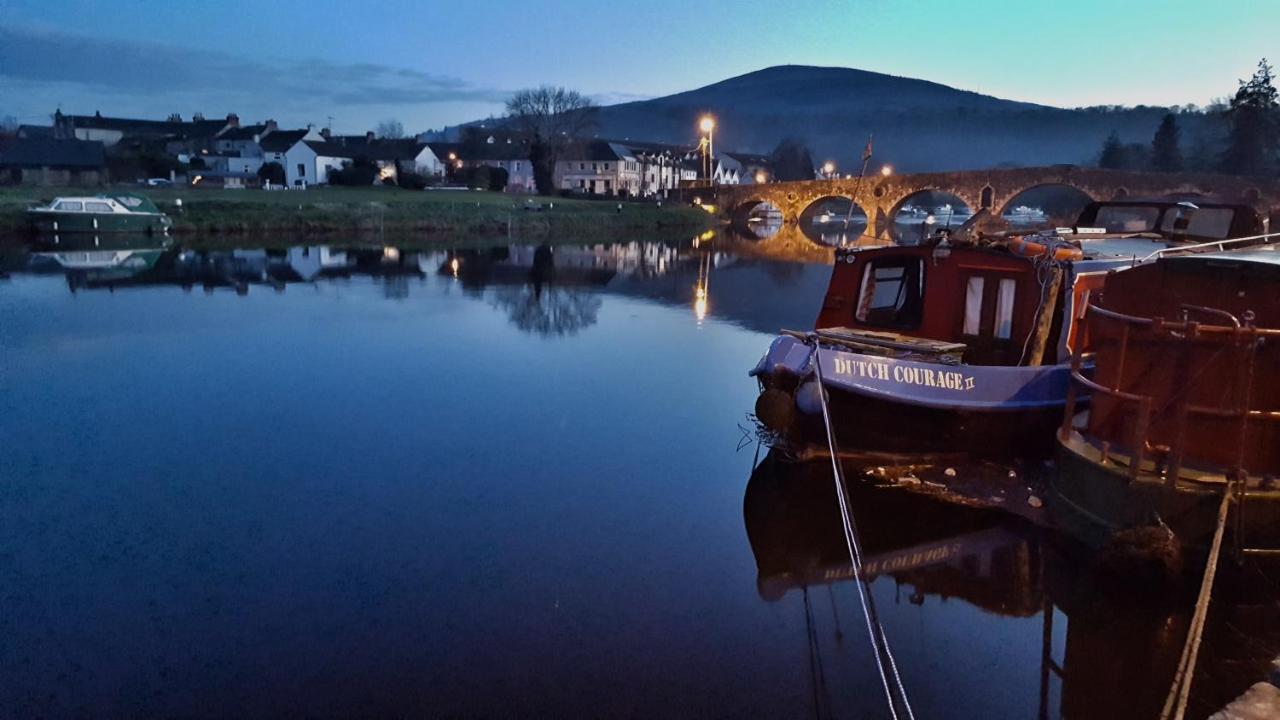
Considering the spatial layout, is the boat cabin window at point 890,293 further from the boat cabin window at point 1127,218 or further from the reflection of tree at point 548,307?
the reflection of tree at point 548,307

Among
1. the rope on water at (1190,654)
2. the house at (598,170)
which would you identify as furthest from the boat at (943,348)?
the house at (598,170)

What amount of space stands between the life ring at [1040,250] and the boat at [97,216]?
145 ft

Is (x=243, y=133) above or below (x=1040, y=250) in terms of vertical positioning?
above

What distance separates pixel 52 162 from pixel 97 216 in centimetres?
3266

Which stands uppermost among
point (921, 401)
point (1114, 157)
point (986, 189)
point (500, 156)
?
point (1114, 157)

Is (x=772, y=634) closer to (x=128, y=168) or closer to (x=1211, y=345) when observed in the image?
(x=1211, y=345)

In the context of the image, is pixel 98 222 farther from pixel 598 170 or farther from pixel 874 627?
pixel 598 170

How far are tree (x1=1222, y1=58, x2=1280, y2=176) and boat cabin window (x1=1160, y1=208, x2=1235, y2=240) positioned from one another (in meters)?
78.2

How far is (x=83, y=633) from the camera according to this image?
6.80 meters

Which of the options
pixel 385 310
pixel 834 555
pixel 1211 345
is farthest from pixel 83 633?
pixel 385 310

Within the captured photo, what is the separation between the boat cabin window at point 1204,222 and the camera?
591 inches

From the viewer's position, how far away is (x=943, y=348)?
35.4ft

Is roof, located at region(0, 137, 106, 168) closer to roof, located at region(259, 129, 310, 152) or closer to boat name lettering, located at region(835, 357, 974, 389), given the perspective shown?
roof, located at region(259, 129, 310, 152)

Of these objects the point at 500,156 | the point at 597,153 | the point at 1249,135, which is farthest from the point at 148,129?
the point at 1249,135
